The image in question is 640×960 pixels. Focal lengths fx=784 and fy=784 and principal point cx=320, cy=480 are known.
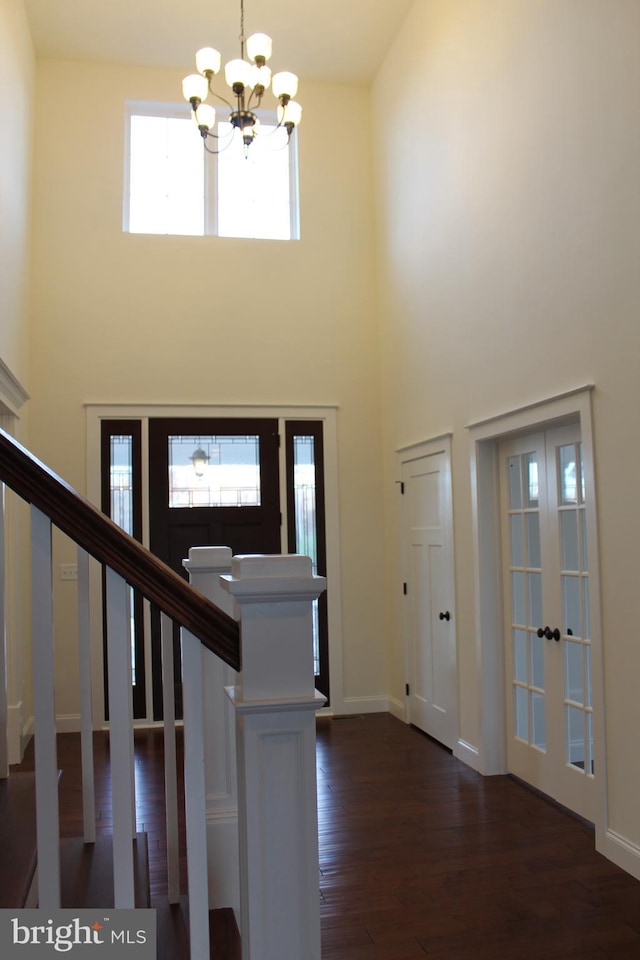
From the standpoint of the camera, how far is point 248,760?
1.26 m

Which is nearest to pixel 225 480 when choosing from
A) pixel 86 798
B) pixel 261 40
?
pixel 261 40

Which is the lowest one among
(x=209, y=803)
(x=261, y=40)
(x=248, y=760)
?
(x=209, y=803)

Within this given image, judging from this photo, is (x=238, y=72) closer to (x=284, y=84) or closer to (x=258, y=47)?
(x=258, y=47)

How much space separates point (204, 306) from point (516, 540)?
129 inches

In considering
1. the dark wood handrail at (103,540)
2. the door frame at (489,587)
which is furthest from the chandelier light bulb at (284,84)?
the dark wood handrail at (103,540)

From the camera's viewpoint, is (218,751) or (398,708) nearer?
(218,751)

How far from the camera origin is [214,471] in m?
6.34

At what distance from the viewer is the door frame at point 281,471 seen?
19.7 feet

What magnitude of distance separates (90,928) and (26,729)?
4.85 metres

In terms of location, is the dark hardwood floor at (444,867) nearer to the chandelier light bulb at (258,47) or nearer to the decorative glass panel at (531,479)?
the decorative glass panel at (531,479)

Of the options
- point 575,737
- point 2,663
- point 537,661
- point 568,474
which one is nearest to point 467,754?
point 537,661

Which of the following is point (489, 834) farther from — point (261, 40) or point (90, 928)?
point (261, 40)

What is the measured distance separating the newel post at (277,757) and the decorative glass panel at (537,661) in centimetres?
320

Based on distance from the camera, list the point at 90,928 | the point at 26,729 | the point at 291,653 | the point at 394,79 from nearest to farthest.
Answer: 1. the point at 90,928
2. the point at 291,653
3. the point at 26,729
4. the point at 394,79
